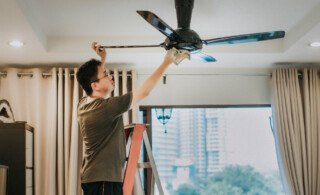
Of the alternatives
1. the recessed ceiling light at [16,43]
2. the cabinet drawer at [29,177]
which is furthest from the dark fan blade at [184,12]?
the cabinet drawer at [29,177]

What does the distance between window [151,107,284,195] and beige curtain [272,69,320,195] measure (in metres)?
0.23

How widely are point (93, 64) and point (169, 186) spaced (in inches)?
99.1

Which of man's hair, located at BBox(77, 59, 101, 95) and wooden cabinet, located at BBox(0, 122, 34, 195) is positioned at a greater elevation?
man's hair, located at BBox(77, 59, 101, 95)

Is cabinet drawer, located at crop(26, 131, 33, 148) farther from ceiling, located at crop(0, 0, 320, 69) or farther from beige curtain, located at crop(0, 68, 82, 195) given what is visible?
ceiling, located at crop(0, 0, 320, 69)

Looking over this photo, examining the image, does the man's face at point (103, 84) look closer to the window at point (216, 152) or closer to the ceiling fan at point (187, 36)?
the ceiling fan at point (187, 36)

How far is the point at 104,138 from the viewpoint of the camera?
223 centimetres

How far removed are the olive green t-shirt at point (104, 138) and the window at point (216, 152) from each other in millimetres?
2437

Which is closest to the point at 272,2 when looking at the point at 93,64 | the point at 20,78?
the point at 93,64

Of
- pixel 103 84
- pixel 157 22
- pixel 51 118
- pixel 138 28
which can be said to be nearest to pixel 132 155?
pixel 103 84

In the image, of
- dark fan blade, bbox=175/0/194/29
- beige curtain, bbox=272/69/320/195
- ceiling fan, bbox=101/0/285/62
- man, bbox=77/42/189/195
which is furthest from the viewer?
beige curtain, bbox=272/69/320/195

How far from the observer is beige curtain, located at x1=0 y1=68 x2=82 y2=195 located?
4324 millimetres

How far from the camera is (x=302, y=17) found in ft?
12.4

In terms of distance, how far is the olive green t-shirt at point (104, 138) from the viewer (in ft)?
7.11

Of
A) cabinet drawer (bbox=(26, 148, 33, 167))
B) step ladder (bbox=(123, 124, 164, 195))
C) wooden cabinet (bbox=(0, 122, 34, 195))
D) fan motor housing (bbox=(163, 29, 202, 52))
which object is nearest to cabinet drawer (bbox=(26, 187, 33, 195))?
wooden cabinet (bbox=(0, 122, 34, 195))
